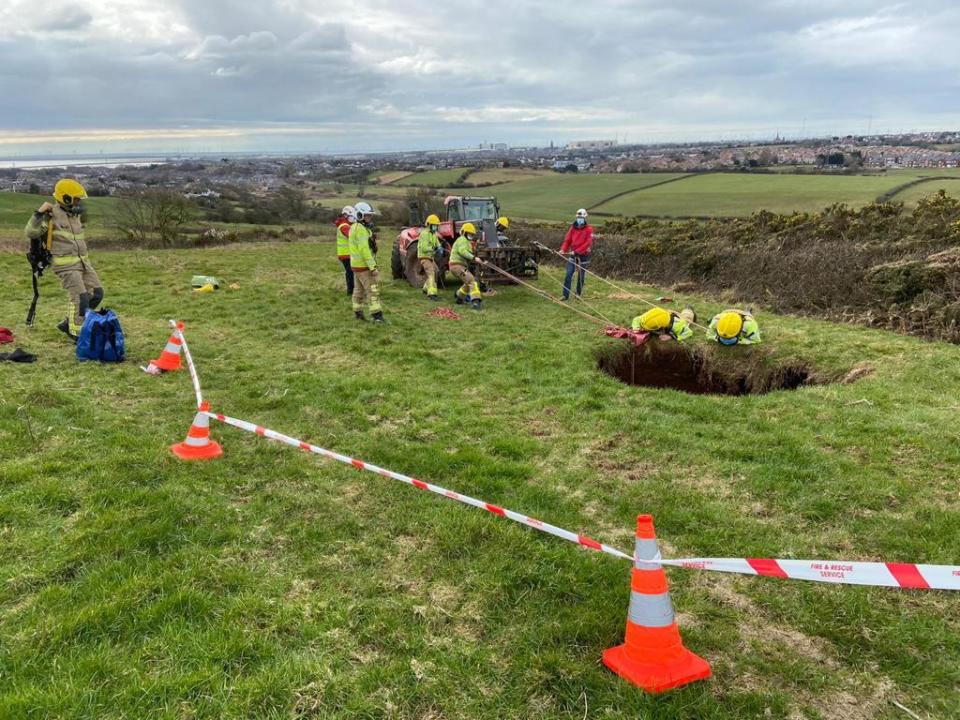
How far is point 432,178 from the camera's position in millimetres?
66312

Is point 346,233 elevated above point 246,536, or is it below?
above

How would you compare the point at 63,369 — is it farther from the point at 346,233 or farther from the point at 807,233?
the point at 807,233

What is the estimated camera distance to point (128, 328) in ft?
34.1

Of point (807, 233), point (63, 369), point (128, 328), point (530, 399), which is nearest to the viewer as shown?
point (530, 399)

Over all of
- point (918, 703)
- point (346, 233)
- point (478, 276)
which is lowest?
point (918, 703)

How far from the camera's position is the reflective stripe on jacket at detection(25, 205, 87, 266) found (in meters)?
8.31

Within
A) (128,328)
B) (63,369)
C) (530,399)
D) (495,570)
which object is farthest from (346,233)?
(495,570)

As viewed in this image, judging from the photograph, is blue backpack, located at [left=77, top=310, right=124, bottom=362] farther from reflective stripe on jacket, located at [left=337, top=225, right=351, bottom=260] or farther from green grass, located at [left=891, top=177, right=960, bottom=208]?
green grass, located at [left=891, top=177, right=960, bottom=208]

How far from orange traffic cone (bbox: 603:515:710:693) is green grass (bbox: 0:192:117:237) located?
1260 inches

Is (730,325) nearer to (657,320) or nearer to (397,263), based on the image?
(657,320)

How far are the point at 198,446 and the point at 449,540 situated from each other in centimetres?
270

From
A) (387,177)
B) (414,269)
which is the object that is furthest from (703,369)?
(387,177)

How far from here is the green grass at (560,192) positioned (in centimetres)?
4395

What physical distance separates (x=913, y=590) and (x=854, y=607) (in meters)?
0.54
